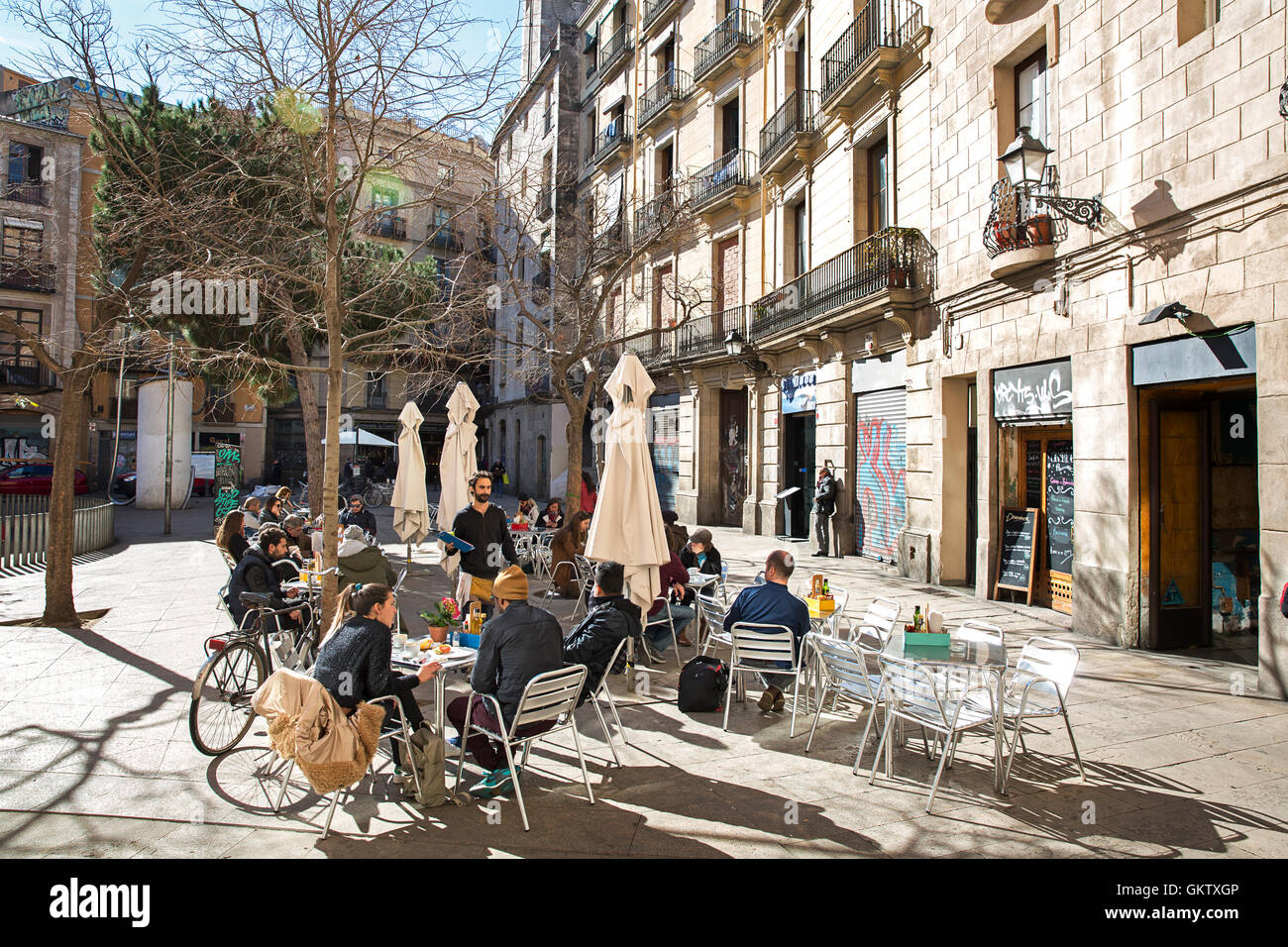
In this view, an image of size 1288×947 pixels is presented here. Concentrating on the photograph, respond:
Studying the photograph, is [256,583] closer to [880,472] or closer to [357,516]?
[357,516]

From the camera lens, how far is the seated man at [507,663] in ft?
14.0

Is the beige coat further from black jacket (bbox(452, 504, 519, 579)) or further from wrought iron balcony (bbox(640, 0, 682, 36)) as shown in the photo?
wrought iron balcony (bbox(640, 0, 682, 36))

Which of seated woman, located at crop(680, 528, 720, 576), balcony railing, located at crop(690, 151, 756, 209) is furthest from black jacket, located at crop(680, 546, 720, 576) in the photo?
balcony railing, located at crop(690, 151, 756, 209)

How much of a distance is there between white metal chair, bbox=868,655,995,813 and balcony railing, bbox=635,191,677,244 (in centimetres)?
1199

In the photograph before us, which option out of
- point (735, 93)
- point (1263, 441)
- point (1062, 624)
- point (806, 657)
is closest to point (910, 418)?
point (1062, 624)

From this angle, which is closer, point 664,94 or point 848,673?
point 848,673

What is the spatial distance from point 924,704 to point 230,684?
451 centimetres

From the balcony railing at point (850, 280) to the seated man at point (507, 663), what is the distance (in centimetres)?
1003

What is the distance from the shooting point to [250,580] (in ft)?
21.2

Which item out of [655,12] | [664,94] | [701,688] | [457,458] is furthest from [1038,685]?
[655,12]

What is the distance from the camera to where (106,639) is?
307 inches

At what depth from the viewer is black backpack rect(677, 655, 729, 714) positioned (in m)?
5.92

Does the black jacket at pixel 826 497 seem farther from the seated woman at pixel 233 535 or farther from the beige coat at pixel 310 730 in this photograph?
the beige coat at pixel 310 730

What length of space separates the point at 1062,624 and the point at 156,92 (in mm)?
10777
